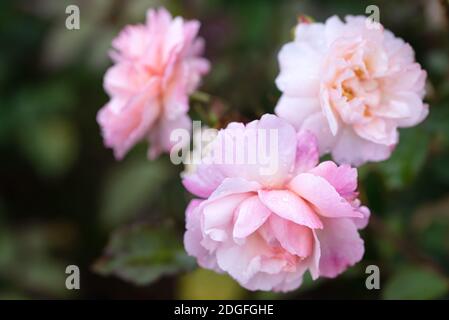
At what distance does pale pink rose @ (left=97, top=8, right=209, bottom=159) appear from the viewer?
106cm

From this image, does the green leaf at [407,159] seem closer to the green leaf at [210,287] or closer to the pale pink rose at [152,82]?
the pale pink rose at [152,82]

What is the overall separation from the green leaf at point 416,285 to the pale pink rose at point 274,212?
0.34 metres

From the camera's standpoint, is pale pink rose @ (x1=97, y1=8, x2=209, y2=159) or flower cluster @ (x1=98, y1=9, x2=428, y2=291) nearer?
flower cluster @ (x1=98, y1=9, x2=428, y2=291)

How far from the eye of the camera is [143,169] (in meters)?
2.00

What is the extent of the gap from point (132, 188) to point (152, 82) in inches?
38.4

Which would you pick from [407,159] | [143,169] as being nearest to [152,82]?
[407,159]

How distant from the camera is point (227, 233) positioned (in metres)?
0.85

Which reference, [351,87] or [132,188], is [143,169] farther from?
[351,87]

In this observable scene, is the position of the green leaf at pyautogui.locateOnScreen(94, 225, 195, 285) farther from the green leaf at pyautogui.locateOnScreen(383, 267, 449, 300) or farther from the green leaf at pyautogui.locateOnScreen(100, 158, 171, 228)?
the green leaf at pyautogui.locateOnScreen(100, 158, 171, 228)

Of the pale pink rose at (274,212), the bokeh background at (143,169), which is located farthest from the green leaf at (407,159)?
the pale pink rose at (274,212)

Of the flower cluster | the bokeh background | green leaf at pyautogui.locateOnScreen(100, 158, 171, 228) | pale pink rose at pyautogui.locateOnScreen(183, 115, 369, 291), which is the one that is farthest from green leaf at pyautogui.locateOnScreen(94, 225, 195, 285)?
green leaf at pyautogui.locateOnScreen(100, 158, 171, 228)

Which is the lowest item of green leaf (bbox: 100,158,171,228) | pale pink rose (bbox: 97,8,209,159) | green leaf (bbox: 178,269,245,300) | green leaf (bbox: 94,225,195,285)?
green leaf (bbox: 94,225,195,285)
